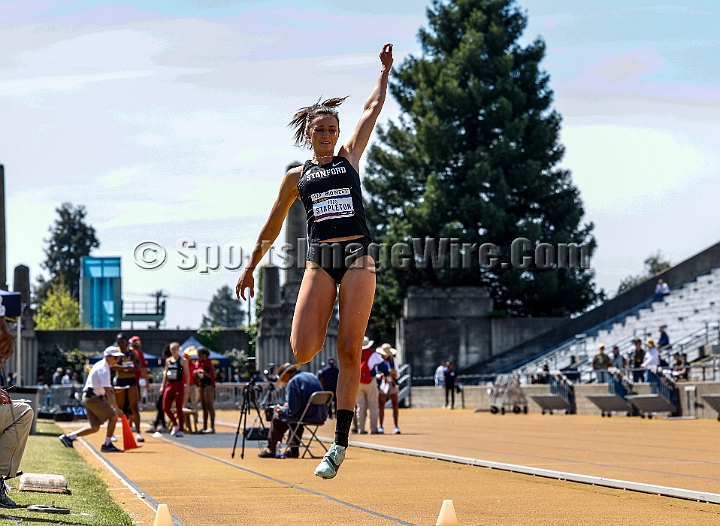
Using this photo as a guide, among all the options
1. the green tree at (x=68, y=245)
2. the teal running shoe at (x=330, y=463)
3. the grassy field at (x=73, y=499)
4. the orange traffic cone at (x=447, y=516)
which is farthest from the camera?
the green tree at (x=68, y=245)

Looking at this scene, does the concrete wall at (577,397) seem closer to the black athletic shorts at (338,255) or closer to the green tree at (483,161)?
the green tree at (483,161)

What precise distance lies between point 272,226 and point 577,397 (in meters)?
29.3

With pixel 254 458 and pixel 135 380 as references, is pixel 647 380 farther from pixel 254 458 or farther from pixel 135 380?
pixel 254 458

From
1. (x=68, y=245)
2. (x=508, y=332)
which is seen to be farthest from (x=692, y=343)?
(x=68, y=245)

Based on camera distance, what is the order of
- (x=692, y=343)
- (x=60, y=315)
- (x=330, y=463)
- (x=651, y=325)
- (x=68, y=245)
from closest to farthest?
(x=330, y=463) → (x=692, y=343) → (x=651, y=325) → (x=60, y=315) → (x=68, y=245)

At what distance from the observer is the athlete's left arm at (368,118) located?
8398 millimetres

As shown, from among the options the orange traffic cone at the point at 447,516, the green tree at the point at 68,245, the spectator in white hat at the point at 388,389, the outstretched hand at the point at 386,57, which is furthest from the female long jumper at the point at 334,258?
the green tree at the point at 68,245

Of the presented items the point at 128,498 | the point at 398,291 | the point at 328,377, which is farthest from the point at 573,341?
the point at 128,498

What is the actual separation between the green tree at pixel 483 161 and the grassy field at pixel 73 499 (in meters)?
41.2

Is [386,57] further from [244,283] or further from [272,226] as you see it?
[244,283]

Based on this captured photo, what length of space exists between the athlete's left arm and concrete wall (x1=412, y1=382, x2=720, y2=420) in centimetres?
2148

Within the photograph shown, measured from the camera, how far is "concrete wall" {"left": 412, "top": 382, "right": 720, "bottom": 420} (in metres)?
29.0

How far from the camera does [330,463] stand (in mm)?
7688

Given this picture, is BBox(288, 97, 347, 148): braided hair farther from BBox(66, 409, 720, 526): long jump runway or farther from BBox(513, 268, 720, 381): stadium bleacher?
BBox(513, 268, 720, 381): stadium bleacher
